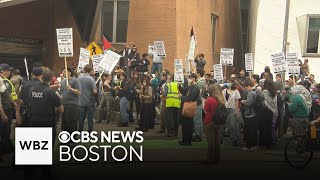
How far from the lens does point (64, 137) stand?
603 inches

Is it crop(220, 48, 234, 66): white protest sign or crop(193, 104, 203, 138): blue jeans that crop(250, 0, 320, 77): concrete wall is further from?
crop(193, 104, 203, 138): blue jeans

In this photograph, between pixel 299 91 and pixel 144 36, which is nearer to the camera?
pixel 299 91

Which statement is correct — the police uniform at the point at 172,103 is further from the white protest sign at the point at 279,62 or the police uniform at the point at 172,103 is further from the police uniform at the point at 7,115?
the police uniform at the point at 7,115

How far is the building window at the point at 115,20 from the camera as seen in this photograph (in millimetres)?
29328

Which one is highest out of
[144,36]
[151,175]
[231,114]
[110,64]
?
[144,36]

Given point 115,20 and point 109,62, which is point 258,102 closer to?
point 109,62

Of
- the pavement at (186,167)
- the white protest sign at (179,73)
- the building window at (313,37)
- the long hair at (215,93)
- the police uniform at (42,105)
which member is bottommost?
the pavement at (186,167)

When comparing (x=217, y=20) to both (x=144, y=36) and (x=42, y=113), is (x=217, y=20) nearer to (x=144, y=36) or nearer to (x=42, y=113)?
(x=144, y=36)

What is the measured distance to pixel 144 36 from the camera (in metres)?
28.4

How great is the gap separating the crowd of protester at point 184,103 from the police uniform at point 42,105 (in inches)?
0.7

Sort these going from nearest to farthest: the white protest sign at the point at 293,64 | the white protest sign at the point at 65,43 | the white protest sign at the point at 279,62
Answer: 1. the white protest sign at the point at 65,43
2. the white protest sign at the point at 279,62
3. the white protest sign at the point at 293,64

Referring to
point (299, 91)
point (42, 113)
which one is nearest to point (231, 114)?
point (299, 91)

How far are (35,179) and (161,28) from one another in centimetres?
1804

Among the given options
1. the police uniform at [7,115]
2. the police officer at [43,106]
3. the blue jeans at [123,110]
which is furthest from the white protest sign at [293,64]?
the police officer at [43,106]
